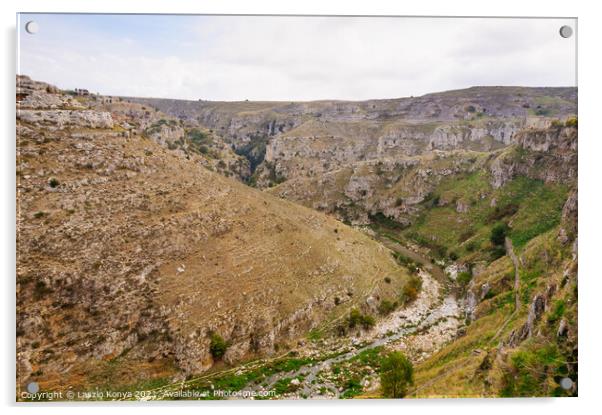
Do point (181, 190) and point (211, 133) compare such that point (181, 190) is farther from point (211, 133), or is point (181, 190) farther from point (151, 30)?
point (211, 133)

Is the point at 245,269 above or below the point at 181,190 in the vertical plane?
below

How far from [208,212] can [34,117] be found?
7.01m

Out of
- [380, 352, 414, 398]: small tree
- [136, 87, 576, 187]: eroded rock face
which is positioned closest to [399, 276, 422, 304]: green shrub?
[380, 352, 414, 398]: small tree

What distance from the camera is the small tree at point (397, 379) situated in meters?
10.0

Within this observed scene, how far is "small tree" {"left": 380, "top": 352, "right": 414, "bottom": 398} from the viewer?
394 inches

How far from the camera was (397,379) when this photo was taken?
406 inches

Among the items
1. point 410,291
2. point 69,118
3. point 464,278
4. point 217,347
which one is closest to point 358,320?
point 217,347

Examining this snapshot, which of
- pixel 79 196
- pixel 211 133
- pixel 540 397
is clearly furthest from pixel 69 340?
pixel 211 133

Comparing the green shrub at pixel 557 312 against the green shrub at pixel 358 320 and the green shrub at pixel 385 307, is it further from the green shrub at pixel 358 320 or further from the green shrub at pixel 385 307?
the green shrub at pixel 385 307

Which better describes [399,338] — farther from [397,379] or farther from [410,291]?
[410,291]

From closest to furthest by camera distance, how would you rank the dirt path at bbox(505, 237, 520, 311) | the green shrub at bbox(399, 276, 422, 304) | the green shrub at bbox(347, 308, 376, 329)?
the dirt path at bbox(505, 237, 520, 311) < the green shrub at bbox(347, 308, 376, 329) < the green shrub at bbox(399, 276, 422, 304)

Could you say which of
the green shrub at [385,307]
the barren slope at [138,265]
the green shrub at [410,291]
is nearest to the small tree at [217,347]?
the barren slope at [138,265]

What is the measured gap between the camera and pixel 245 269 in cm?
1631

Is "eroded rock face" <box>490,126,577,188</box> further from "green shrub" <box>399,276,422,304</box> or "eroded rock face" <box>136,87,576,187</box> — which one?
"eroded rock face" <box>136,87,576,187</box>
